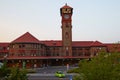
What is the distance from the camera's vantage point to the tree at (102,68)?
1992cm

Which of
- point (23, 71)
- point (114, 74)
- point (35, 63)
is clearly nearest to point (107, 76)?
point (114, 74)

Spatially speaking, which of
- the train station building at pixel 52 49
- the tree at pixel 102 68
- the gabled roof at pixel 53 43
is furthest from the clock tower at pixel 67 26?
the tree at pixel 102 68

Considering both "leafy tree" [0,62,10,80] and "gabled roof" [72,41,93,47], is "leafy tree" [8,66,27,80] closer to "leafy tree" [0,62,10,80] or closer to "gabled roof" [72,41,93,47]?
"leafy tree" [0,62,10,80]

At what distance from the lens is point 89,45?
346 feet

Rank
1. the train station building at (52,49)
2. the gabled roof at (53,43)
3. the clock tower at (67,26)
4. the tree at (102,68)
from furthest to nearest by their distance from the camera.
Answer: the gabled roof at (53,43), the clock tower at (67,26), the train station building at (52,49), the tree at (102,68)

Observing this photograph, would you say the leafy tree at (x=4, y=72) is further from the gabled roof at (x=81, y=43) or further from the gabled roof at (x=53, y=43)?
the gabled roof at (x=81, y=43)

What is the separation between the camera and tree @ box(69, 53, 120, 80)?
1992 cm

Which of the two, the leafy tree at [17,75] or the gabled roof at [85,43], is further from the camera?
the gabled roof at [85,43]

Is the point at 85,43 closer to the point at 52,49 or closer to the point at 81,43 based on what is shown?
the point at 81,43

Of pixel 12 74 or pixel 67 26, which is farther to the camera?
pixel 67 26

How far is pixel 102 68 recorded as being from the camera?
20.1 metres

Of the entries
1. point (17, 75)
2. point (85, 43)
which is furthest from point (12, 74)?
point (85, 43)

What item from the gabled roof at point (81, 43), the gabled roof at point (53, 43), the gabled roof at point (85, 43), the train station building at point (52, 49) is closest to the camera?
the train station building at point (52, 49)

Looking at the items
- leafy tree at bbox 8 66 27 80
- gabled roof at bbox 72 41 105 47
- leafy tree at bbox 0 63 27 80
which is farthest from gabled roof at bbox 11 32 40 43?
leafy tree at bbox 8 66 27 80
